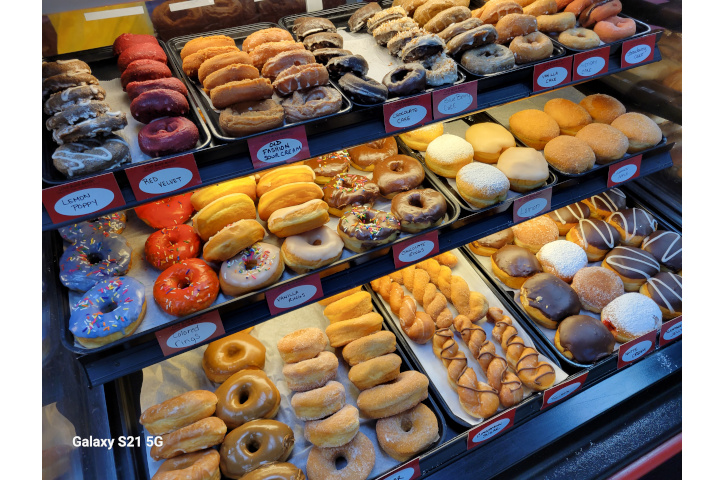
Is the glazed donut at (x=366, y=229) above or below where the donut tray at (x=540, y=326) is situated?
above

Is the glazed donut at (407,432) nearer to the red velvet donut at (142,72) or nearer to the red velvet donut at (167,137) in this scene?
the red velvet donut at (167,137)

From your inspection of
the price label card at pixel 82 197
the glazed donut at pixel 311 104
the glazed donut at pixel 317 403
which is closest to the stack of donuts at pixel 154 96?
the price label card at pixel 82 197

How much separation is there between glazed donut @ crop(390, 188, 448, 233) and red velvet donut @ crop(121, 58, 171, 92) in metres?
1.06

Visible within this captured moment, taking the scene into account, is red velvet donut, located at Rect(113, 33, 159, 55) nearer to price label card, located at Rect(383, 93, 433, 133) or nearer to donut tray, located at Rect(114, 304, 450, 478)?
price label card, located at Rect(383, 93, 433, 133)

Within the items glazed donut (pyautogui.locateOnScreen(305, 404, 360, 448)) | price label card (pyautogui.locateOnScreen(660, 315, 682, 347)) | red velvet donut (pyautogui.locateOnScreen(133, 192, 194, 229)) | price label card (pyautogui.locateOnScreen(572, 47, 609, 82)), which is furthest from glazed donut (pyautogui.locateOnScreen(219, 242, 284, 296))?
price label card (pyautogui.locateOnScreen(660, 315, 682, 347))

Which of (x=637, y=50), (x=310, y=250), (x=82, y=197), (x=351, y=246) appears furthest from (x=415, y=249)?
(x=637, y=50)

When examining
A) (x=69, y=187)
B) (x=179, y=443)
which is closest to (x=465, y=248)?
(x=179, y=443)

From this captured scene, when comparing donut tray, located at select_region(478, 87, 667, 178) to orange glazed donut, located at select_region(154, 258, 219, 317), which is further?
donut tray, located at select_region(478, 87, 667, 178)

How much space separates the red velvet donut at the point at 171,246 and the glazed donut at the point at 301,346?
0.55 meters

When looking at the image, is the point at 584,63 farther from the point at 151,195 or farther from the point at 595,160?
the point at 151,195

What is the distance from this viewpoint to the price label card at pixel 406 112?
192 cm

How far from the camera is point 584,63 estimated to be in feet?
7.23

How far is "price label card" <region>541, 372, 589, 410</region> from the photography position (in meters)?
2.29

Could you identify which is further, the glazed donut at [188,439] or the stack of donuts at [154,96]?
the glazed donut at [188,439]
